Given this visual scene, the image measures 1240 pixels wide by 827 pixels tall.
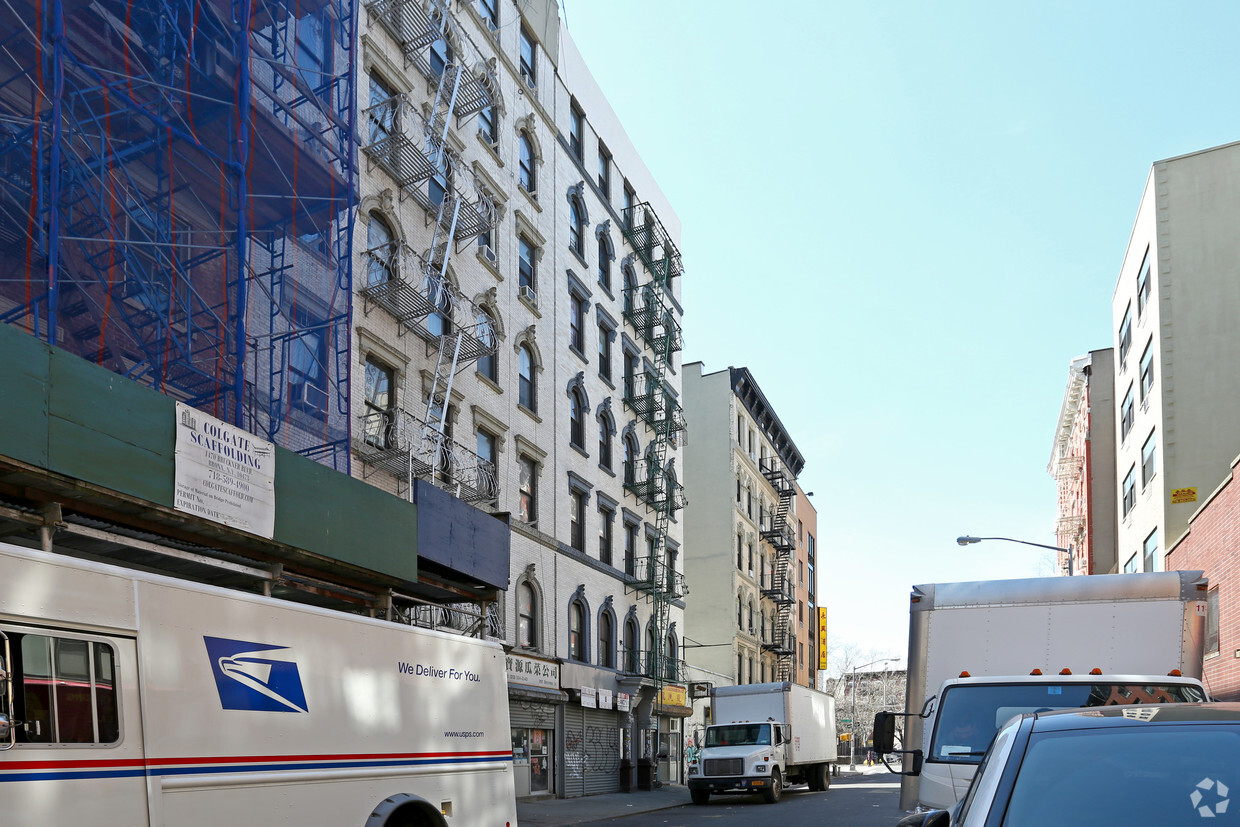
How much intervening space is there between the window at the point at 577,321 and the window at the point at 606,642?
27.8 feet

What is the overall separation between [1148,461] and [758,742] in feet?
50.0

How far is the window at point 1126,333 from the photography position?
40.5m

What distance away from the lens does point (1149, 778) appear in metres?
4.50

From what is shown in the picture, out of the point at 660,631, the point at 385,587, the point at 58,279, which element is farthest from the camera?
the point at 660,631

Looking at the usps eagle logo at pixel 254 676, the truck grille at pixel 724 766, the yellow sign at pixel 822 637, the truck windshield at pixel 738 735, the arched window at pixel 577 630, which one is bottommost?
the yellow sign at pixel 822 637

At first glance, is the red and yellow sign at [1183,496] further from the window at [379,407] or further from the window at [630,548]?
the window at [379,407]

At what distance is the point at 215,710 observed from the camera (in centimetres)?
849

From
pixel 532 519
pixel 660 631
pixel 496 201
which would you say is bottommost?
pixel 660 631

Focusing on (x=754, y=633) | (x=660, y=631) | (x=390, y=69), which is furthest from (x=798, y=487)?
(x=390, y=69)

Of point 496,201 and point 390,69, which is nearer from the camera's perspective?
point 390,69

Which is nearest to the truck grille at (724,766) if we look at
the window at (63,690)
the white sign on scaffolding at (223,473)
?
the white sign on scaffolding at (223,473)

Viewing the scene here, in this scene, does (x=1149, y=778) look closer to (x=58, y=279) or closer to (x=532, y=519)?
(x=58, y=279)

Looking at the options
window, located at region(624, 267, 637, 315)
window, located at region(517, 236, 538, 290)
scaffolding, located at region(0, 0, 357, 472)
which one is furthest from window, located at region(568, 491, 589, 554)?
scaffolding, located at region(0, 0, 357, 472)

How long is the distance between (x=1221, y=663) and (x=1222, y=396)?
1167 centimetres
